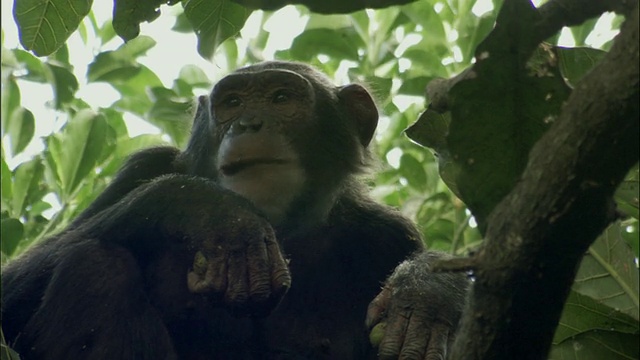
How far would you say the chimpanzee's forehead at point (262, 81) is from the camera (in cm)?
566

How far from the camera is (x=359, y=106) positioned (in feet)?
20.0

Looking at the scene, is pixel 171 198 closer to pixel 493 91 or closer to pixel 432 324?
pixel 432 324

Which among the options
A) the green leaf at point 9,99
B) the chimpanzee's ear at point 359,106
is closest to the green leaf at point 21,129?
the green leaf at point 9,99

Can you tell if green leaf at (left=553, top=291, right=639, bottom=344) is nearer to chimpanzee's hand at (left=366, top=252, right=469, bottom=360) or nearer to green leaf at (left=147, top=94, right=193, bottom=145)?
chimpanzee's hand at (left=366, top=252, right=469, bottom=360)

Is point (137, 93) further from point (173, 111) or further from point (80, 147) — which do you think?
point (80, 147)

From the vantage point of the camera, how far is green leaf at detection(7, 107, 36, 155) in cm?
651

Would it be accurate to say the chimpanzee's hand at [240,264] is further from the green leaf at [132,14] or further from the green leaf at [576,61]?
the green leaf at [576,61]

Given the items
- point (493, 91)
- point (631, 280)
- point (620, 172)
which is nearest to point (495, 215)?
point (620, 172)

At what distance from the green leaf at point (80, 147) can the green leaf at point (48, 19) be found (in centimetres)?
229

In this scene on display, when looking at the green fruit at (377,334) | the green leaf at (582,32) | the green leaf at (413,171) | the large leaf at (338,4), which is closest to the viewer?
the large leaf at (338,4)

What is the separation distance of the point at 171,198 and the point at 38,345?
2.83ft

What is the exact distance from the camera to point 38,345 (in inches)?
168

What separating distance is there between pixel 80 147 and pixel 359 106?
1677 millimetres

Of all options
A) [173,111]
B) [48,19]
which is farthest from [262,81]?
[48,19]
